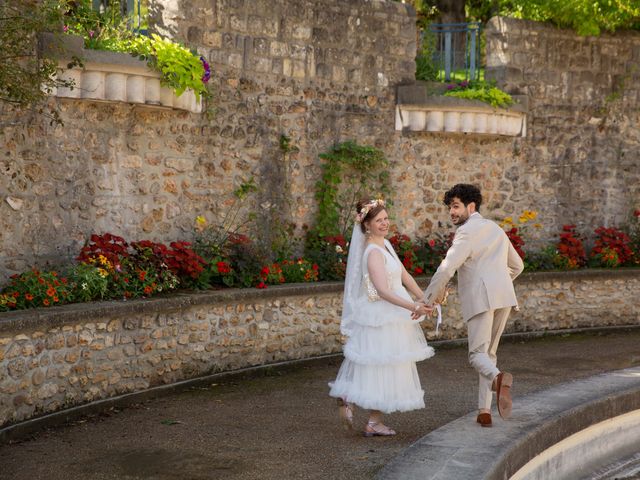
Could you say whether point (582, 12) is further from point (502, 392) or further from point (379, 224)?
point (502, 392)

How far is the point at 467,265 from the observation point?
22.6 feet

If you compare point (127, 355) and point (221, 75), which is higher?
point (221, 75)

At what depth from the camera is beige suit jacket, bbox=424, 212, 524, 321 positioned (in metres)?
6.77

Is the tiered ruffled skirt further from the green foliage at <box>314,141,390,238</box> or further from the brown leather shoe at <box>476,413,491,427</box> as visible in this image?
the green foliage at <box>314,141,390,238</box>

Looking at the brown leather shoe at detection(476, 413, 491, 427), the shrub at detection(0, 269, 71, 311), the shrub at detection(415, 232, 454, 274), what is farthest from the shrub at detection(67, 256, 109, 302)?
the shrub at detection(415, 232, 454, 274)

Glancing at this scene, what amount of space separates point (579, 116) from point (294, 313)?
565cm

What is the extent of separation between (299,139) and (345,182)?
2.71 ft

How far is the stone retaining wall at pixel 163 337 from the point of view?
688 cm

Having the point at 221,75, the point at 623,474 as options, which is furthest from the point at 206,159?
the point at 623,474

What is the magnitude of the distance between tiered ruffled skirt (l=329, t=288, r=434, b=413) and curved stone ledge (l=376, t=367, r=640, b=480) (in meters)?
0.37

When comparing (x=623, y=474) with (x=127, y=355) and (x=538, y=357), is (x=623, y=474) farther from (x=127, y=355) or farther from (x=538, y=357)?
(x=127, y=355)

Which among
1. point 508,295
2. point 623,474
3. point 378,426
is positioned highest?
point 508,295

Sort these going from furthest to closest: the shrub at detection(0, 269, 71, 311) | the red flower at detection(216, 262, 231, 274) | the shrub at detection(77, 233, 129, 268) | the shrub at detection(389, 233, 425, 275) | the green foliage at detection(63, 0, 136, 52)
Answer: the shrub at detection(389, 233, 425, 275) → the red flower at detection(216, 262, 231, 274) → the green foliage at detection(63, 0, 136, 52) → the shrub at detection(77, 233, 129, 268) → the shrub at detection(0, 269, 71, 311)

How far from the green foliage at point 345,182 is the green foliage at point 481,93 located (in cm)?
136
